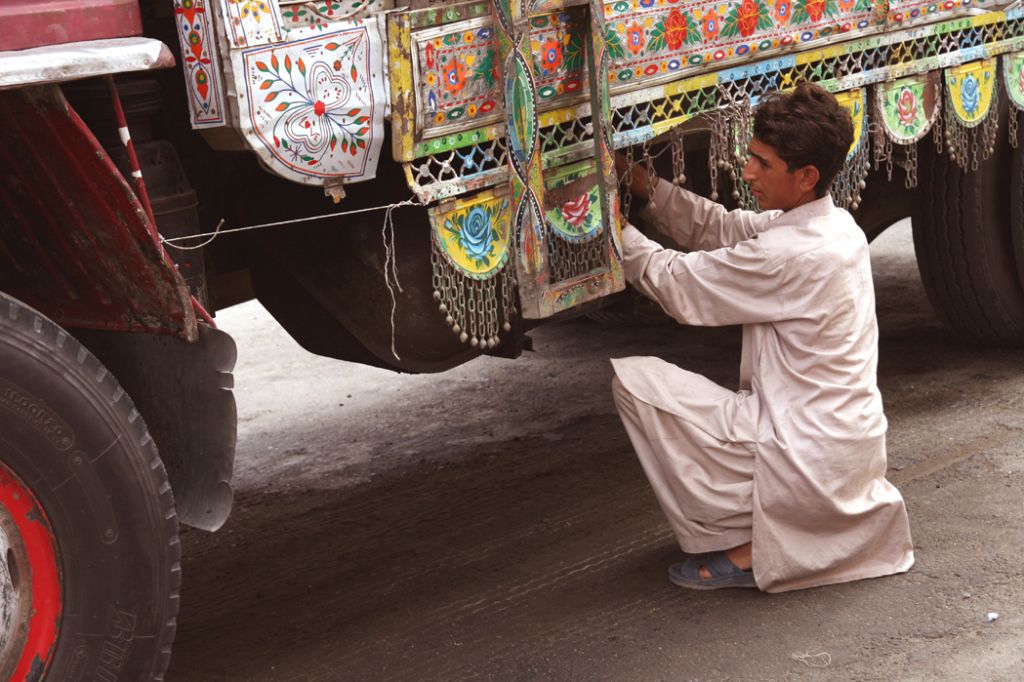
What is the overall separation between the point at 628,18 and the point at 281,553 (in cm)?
163

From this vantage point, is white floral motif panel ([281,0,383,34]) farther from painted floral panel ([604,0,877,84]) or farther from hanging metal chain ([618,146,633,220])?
hanging metal chain ([618,146,633,220])

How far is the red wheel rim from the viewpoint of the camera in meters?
2.12

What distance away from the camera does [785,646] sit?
273 centimetres

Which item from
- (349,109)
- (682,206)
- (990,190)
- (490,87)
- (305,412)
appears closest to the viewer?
(349,109)

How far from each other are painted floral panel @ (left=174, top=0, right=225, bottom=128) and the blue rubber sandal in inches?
58.2

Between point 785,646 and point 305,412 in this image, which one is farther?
point 305,412

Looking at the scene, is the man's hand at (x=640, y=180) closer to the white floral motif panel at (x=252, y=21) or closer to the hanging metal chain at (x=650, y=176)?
the hanging metal chain at (x=650, y=176)

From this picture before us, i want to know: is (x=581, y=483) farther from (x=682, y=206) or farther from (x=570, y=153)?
(x=570, y=153)

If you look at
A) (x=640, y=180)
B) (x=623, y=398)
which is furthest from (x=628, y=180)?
(x=623, y=398)

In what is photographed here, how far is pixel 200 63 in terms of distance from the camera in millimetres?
2340

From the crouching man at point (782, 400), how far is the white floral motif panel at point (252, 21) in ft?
3.39

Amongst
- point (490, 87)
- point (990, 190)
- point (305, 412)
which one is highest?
point (490, 87)

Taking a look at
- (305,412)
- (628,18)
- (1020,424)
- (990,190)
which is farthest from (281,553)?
(990,190)

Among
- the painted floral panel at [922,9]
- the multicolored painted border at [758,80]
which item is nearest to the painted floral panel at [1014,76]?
the multicolored painted border at [758,80]
